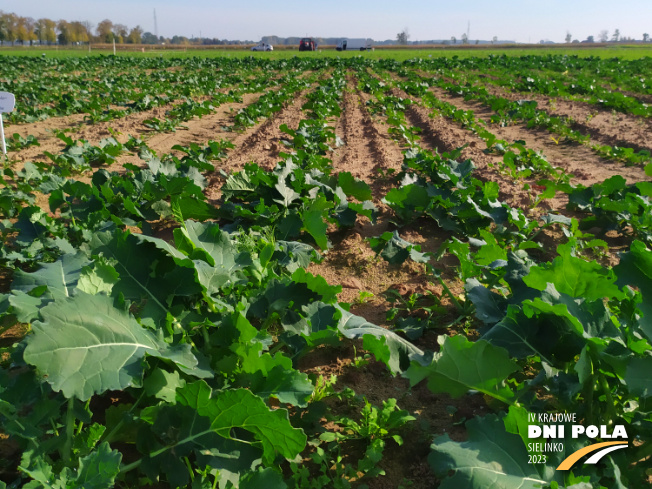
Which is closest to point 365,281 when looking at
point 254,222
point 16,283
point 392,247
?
point 392,247

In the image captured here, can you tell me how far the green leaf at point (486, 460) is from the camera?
159 cm

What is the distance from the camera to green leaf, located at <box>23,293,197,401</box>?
5.11 feet

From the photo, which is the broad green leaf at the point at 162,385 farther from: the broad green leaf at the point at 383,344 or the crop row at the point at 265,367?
the broad green leaf at the point at 383,344

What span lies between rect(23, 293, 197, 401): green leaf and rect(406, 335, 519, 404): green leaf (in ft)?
3.40

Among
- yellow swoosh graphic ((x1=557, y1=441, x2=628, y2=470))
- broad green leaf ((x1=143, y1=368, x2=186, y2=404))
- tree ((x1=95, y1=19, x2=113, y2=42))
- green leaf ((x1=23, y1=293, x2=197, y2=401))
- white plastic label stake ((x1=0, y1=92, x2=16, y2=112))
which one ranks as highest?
tree ((x1=95, y1=19, x2=113, y2=42))

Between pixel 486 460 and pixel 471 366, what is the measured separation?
0.39m

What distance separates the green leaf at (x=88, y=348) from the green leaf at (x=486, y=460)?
1.04 m

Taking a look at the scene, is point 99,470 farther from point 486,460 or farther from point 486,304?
point 486,304

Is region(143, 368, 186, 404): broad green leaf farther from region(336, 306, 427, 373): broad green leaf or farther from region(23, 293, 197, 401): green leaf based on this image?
region(336, 306, 427, 373): broad green leaf

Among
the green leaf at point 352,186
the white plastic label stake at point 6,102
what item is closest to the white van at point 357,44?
the white plastic label stake at point 6,102

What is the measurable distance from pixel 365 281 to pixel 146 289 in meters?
2.04

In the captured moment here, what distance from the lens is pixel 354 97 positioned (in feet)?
52.5

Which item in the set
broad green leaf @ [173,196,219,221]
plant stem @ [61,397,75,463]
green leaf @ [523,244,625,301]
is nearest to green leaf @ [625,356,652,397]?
green leaf @ [523,244,625,301]

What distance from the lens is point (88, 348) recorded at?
1680mm
